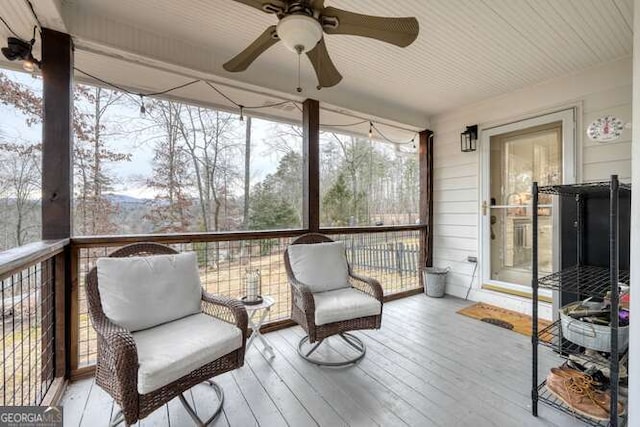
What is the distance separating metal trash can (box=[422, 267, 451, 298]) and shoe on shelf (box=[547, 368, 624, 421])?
236 centimetres

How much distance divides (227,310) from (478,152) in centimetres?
380

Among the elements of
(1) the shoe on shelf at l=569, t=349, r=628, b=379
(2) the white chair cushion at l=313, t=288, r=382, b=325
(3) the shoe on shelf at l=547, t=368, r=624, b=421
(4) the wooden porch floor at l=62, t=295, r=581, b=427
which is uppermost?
(2) the white chair cushion at l=313, t=288, r=382, b=325

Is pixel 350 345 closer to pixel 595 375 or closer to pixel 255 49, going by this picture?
pixel 595 375

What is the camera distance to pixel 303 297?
2232 millimetres

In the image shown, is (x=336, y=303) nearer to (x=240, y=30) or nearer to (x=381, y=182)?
(x=240, y=30)

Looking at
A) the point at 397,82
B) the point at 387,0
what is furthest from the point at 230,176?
the point at 387,0

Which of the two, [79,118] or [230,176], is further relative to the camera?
[230,176]

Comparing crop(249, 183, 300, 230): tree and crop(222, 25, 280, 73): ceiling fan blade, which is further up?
crop(222, 25, 280, 73): ceiling fan blade

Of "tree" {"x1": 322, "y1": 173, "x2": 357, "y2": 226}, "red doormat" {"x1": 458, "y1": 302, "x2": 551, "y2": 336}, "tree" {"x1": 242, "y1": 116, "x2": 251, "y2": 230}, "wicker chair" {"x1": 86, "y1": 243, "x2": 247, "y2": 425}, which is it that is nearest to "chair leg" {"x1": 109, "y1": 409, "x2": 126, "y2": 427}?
"wicker chair" {"x1": 86, "y1": 243, "x2": 247, "y2": 425}

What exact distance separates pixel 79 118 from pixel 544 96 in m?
5.63

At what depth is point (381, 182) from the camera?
234 inches

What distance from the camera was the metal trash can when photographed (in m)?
4.19

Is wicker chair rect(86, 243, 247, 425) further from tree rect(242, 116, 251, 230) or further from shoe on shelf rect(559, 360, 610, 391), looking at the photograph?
tree rect(242, 116, 251, 230)

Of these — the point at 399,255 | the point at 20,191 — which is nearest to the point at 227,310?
the point at 20,191
